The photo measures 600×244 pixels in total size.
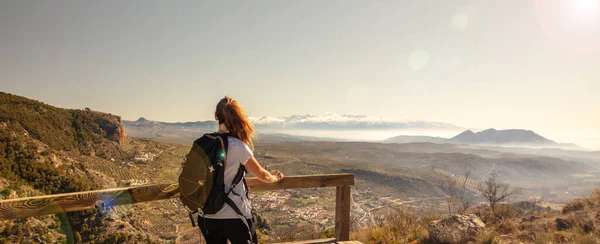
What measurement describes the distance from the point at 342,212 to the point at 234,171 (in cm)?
232

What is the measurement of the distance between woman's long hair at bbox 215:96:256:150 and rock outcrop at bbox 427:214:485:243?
15.0 feet

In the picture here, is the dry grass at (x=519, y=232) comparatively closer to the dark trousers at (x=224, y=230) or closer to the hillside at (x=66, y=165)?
the dark trousers at (x=224, y=230)

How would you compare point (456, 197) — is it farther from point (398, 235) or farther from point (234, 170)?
point (234, 170)

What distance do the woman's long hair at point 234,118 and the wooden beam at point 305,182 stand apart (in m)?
1.15

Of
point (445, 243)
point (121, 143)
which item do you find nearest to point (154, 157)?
point (121, 143)

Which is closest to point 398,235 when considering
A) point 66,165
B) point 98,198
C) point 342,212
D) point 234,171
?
point 342,212

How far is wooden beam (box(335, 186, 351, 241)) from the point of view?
426 cm

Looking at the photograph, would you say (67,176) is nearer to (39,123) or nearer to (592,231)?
(39,123)

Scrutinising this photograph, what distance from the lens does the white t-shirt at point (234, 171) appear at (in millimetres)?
2346

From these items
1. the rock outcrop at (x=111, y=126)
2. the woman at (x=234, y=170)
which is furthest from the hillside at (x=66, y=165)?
the woman at (x=234, y=170)

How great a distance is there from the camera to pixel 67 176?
30000 mm

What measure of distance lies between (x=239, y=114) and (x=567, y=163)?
8704 inches

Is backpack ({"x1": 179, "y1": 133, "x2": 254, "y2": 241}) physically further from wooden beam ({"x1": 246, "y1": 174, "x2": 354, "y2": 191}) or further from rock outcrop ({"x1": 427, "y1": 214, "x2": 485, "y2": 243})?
rock outcrop ({"x1": 427, "y1": 214, "x2": 485, "y2": 243})

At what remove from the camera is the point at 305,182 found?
157 inches
